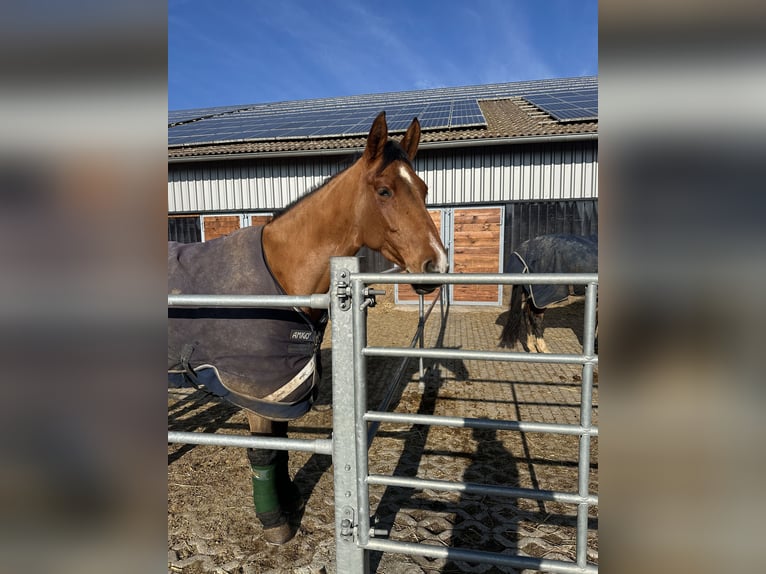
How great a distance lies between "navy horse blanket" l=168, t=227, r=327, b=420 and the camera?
1816 millimetres

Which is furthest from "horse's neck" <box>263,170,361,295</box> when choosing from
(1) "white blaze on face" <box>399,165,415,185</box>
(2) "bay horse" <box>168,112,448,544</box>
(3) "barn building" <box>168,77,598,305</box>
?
(3) "barn building" <box>168,77,598,305</box>

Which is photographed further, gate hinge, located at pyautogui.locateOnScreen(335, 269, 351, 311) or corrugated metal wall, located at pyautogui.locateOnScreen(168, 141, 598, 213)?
corrugated metal wall, located at pyautogui.locateOnScreen(168, 141, 598, 213)

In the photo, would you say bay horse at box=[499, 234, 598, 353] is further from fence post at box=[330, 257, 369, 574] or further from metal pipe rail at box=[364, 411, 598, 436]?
fence post at box=[330, 257, 369, 574]

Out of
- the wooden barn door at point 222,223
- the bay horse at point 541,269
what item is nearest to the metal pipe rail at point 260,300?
the bay horse at point 541,269

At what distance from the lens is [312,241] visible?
2051 mm

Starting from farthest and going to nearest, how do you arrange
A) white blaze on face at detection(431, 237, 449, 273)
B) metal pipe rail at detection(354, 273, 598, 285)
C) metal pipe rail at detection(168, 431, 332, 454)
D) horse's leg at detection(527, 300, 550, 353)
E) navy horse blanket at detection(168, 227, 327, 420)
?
horse's leg at detection(527, 300, 550, 353), white blaze on face at detection(431, 237, 449, 273), navy horse blanket at detection(168, 227, 327, 420), metal pipe rail at detection(168, 431, 332, 454), metal pipe rail at detection(354, 273, 598, 285)

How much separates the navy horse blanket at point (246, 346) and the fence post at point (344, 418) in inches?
24.3

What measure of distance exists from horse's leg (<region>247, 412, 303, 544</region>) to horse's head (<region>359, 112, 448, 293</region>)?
1032 millimetres

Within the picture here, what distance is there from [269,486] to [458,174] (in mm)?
7335

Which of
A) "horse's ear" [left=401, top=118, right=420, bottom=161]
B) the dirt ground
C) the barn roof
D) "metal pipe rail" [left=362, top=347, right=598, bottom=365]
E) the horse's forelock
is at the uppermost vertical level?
the barn roof
